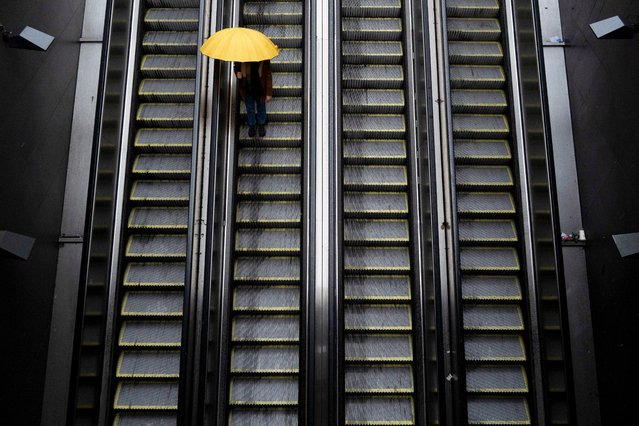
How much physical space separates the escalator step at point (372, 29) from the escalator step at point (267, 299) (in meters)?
3.70

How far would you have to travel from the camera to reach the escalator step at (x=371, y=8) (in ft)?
25.7

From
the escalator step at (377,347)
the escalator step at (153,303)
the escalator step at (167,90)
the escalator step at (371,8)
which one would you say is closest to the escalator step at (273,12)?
the escalator step at (371,8)

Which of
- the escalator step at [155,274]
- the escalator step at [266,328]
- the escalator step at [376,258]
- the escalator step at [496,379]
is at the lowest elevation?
the escalator step at [496,379]

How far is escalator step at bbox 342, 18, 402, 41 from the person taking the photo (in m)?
7.79

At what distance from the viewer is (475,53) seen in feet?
24.7

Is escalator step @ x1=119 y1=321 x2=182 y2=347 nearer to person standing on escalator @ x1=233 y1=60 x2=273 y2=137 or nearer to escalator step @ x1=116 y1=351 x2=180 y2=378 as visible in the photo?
escalator step @ x1=116 y1=351 x2=180 y2=378

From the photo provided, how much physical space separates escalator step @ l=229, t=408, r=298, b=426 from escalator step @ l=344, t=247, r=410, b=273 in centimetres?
194

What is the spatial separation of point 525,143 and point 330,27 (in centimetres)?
286

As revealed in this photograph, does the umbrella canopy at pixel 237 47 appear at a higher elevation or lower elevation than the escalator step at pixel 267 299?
higher

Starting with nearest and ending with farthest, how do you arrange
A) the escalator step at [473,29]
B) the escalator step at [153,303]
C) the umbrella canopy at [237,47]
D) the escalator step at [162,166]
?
the umbrella canopy at [237,47] → the escalator step at [153,303] → the escalator step at [162,166] → the escalator step at [473,29]

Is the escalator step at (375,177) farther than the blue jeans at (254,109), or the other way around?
the escalator step at (375,177)

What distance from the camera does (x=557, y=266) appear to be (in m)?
5.95

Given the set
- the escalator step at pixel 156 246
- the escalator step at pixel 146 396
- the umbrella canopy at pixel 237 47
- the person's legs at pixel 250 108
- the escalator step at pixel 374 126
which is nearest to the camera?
the umbrella canopy at pixel 237 47

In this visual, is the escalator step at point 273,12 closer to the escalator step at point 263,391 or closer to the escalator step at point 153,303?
the escalator step at point 153,303
